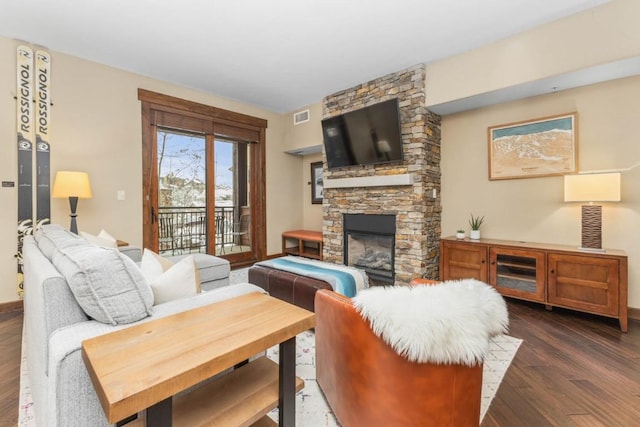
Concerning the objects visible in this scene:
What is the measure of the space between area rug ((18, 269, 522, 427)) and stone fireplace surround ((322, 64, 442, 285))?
4.77 ft

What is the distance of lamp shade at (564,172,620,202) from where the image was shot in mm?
2494

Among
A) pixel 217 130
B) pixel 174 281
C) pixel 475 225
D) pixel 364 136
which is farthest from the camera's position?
Answer: pixel 217 130

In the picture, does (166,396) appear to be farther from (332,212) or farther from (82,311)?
(332,212)

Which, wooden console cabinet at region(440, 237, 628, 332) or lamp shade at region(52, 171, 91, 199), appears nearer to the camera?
wooden console cabinet at region(440, 237, 628, 332)

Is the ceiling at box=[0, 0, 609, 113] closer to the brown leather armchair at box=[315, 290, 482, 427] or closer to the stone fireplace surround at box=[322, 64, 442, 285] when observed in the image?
the stone fireplace surround at box=[322, 64, 442, 285]

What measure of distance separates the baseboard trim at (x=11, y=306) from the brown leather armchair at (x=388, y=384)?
3.60m

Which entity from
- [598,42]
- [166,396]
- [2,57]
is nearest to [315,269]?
[166,396]

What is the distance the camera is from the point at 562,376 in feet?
5.98

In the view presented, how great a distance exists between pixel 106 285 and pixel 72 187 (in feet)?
8.49

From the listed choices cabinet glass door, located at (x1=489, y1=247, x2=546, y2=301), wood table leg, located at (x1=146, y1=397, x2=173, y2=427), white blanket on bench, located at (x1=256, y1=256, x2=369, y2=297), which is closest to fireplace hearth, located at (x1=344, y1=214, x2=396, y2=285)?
cabinet glass door, located at (x1=489, y1=247, x2=546, y2=301)

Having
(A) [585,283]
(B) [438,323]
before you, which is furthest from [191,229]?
(A) [585,283]

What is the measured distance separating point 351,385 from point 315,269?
1392mm

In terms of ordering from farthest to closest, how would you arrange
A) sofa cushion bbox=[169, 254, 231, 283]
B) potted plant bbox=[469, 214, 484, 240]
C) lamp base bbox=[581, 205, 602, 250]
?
potted plant bbox=[469, 214, 484, 240], sofa cushion bbox=[169, 254, 231, 283], lamp base bbox=[581, 205, 602, 250]

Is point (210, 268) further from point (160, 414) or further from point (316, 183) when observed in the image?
point (316, 183)
